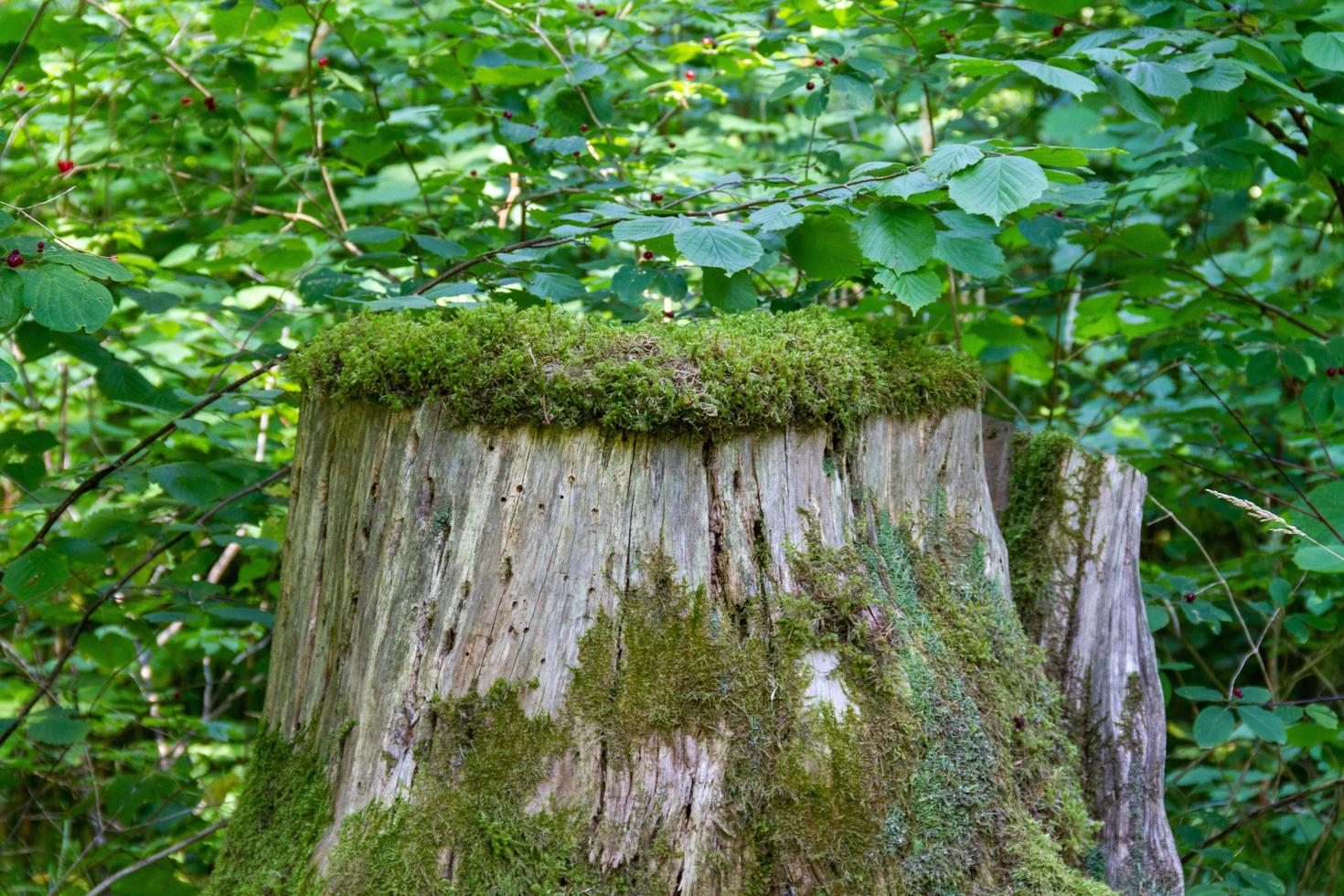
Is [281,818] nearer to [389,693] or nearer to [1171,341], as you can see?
→ [389,693]

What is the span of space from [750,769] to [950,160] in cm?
131

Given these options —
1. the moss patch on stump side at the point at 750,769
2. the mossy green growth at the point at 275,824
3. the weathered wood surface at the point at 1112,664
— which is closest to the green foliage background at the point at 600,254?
the weathered wood surface at the point at 1112,664

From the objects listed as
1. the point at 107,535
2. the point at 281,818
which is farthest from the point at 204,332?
the point at 281,818

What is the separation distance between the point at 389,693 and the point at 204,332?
3.56 metres

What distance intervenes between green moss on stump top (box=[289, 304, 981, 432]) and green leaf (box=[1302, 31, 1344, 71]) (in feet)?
5.28

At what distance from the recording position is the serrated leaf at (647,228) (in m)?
2.14

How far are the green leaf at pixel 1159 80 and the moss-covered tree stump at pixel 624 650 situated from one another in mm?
1155

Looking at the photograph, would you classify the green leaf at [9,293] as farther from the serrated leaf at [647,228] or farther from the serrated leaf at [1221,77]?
the serrated leaf at [1221,77]

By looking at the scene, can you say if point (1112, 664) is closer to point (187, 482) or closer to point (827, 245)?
point (827, 245)

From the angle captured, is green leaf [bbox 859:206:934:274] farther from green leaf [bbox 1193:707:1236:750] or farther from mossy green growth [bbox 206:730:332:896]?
green leaf [bbox 1193:707:1236:750]

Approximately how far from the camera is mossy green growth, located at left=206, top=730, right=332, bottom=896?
2020mm

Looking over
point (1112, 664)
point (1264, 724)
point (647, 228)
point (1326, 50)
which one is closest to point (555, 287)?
point (647, 228)

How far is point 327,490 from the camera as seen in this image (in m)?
2.30

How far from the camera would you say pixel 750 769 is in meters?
1.95
